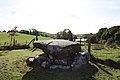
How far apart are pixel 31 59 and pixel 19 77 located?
4.51m

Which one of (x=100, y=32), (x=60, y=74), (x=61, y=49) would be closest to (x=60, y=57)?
(x=61, y=49)

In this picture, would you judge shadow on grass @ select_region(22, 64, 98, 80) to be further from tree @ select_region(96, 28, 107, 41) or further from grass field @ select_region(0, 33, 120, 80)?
tree @ select_region(96, 28, 107, 41)

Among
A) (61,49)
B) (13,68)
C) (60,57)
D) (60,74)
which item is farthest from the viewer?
(60,57)

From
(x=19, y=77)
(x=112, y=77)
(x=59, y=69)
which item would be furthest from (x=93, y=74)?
(x=19, y=77)

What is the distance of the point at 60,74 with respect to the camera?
2384 cm

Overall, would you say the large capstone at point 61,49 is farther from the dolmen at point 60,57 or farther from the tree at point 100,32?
the tree at point 100,32

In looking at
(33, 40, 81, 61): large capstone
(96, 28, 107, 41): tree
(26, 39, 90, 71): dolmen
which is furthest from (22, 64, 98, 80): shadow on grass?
(96, 28, 107, 41): tree

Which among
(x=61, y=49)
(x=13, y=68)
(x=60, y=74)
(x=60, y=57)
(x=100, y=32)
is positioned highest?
(x=100, y=32)

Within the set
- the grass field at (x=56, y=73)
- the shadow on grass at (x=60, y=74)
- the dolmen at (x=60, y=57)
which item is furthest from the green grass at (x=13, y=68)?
the dolmen at (x=60, y=57)

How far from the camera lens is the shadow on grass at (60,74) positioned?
75.3 feet

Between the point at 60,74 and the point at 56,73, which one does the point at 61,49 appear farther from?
the point at 60,74

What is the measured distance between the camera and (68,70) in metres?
24.9

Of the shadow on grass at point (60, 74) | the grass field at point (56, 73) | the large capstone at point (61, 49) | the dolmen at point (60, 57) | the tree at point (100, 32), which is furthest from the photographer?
the tree at point (100, 32)

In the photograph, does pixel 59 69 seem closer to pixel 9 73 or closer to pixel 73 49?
pixel 73 49
